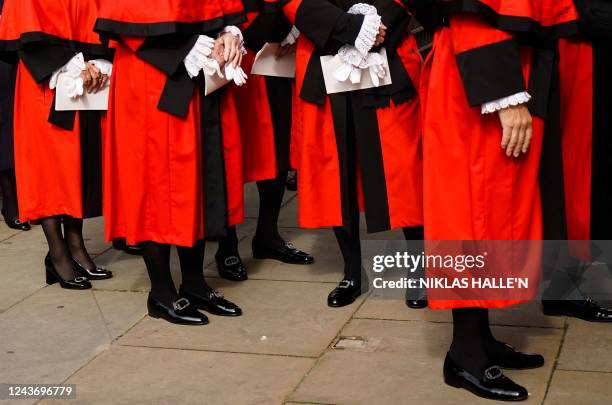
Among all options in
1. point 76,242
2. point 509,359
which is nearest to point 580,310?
point 509,359

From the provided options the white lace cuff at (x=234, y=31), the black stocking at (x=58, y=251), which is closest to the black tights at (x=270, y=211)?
the black stocking at (x=58, y=251)

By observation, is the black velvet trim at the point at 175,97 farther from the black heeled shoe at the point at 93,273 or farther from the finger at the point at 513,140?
the finger at the point at 513,140

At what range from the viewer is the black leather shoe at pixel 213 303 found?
17.4ft

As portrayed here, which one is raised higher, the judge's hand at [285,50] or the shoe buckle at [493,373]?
the judge's hand at [285,50]

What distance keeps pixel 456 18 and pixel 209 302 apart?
2009 mm

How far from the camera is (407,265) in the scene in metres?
5.75

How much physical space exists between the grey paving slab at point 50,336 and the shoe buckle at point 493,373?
5.38 ft

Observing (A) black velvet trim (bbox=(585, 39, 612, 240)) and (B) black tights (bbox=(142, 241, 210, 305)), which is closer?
(A) black velvet trim (bbox=(585, 39, 612, 240))

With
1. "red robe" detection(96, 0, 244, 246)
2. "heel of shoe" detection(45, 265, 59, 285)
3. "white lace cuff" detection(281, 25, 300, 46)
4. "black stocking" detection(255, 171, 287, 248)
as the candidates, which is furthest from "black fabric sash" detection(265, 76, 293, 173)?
"heel of shoe" detection(45, 265, 59, 285)

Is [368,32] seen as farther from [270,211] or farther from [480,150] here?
[270,211]

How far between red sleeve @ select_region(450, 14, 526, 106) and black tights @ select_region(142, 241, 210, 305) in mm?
1886

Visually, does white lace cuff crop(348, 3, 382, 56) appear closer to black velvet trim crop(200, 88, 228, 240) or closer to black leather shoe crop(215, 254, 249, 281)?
black velvet trim crop(200, 88, 228, 240)

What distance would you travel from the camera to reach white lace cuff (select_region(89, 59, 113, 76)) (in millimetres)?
5617

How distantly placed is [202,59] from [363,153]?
85 cm
